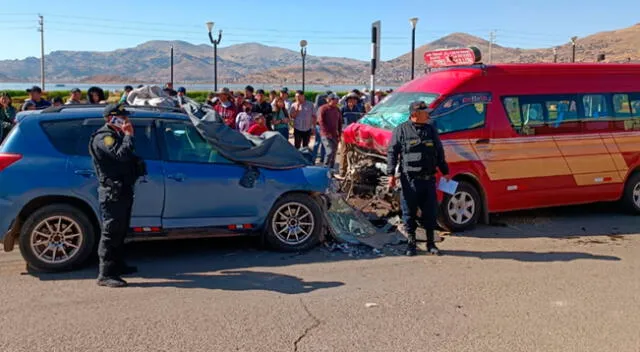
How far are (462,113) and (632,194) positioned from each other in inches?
130

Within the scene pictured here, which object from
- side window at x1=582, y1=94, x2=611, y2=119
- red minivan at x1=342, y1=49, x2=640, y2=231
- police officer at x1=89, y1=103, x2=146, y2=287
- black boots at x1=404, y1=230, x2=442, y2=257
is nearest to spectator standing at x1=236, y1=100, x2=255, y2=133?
red minivan at x1=342, y1=49, x2=640, y2=231

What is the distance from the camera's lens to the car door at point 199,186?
6.16 metres

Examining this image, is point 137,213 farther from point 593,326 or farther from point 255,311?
point 593,326

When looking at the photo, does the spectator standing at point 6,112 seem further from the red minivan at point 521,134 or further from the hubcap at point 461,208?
the hubcap at point 461,208

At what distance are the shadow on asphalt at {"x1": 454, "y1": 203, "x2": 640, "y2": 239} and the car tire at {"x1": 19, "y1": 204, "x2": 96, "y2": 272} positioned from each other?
15.1 ft

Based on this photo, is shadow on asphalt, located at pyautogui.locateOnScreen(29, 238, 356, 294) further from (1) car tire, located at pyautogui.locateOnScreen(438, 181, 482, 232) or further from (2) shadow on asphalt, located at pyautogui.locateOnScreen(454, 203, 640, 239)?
(2) shadow on asphalt, located at pyautogui.locateOnScreen(454, 203, 640, 239)

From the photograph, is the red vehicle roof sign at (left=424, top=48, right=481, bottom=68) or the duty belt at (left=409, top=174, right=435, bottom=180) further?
the red vehicle roof sign at (left=424, top=48, right=481, bottom=68)

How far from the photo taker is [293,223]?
677cm

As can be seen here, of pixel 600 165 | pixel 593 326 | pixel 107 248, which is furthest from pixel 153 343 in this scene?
pixel 600 165

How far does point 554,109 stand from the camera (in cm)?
830

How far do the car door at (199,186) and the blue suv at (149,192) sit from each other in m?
0.01

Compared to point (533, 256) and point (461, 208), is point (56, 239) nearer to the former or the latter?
point (461, 208)

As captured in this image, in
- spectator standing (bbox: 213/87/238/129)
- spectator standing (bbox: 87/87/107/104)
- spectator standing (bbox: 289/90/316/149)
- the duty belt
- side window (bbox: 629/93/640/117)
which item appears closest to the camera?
the duty belt

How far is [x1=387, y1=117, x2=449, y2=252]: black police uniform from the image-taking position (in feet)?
22.0
